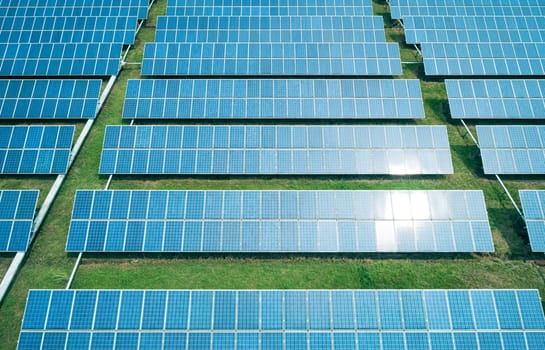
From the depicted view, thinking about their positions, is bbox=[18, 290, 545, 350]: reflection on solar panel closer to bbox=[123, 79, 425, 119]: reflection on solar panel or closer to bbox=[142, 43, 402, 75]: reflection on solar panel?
bbox=[123, 79, 425, 119]: reflection on solar panel

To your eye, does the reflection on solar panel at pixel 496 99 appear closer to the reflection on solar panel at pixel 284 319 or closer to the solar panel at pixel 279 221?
the solar panel at pixel 279 221

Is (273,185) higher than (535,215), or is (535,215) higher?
(273,185)

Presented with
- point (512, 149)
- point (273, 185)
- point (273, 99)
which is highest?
point (273, 99)

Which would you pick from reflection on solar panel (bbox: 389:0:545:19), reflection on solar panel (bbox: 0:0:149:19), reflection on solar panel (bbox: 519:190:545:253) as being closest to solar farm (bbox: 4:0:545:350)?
reflection on solar panel (bbox: 519:190:545:253)

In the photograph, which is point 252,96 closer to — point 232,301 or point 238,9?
point 238,9

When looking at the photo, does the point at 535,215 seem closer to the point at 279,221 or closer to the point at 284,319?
the point at 279,221

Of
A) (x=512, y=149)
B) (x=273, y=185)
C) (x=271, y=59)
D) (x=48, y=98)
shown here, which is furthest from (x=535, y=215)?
(x=48, y=98)

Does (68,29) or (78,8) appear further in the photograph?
(78,8)
